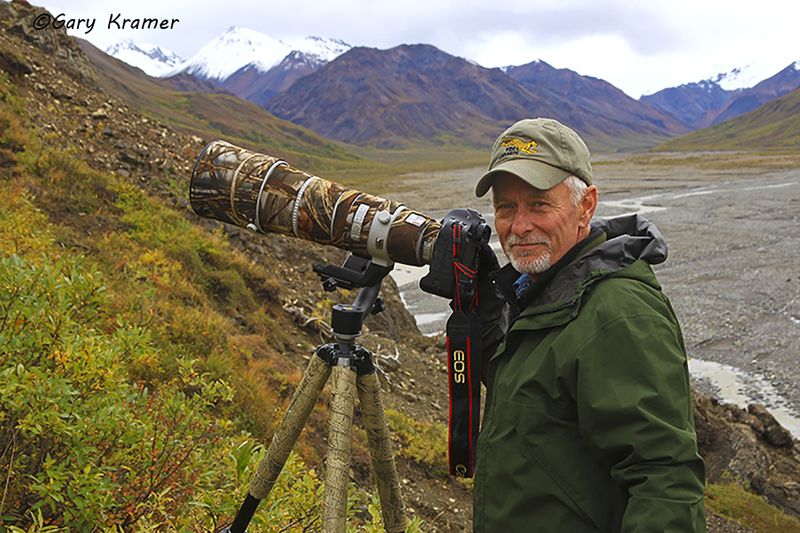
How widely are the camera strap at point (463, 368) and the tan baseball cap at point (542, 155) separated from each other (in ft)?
1.24

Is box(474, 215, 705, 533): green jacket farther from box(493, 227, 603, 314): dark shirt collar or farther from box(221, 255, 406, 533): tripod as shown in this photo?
box(221, 255, 406, 533): tripod

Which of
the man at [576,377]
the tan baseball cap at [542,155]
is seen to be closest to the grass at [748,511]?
the man at [576,377]

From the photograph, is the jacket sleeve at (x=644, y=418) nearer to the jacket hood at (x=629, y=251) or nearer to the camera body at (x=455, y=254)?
the jacket hood at (x=629, y=251)

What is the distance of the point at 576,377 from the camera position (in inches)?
61.1

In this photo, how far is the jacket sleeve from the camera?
4.47 ft

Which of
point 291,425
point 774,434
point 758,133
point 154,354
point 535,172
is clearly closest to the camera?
point 535,172

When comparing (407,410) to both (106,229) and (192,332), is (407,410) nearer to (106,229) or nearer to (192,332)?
(192,332)

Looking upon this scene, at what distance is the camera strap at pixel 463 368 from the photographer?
84.8 inches

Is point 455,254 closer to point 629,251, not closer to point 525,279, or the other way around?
point 525,279

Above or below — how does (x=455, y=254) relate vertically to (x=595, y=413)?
A: above

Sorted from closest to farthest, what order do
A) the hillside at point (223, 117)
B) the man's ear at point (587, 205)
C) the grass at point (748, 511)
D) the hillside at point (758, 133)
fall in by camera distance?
the man's ear at point (587, 205) → the grass at point (748, 511) → the hillside at point (223, 117) → the hillside at point (758, 133)

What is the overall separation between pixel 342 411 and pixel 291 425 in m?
0.28

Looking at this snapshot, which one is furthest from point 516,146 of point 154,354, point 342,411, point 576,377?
point 154,354

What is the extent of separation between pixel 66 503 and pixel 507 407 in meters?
1.55
